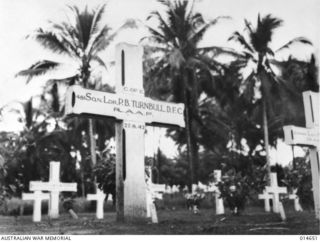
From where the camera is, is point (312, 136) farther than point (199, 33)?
No

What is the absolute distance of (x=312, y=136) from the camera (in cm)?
830

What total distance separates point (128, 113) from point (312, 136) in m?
3.72

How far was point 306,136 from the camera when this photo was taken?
26.9 ft

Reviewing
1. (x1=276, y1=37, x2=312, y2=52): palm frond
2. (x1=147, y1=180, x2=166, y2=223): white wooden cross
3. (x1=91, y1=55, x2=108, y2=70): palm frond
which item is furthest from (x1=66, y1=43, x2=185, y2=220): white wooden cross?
(x1=276, y1=37, x2=312, y2=52): palm frond

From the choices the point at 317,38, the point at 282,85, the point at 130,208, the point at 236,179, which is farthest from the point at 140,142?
the point at 282,85

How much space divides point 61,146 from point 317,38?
17.8 meters

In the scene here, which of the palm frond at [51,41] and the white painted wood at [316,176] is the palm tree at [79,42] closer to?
the palm frond at [51,41]

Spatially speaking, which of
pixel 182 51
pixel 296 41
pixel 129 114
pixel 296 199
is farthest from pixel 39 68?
pixel 296 199

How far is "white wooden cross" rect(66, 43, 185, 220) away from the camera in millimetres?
6180

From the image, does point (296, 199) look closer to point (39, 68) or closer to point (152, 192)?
point (152, 192)

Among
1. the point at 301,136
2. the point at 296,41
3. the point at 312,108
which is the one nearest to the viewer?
the point at 301,136

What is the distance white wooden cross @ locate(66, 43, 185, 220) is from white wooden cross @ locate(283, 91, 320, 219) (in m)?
2.43

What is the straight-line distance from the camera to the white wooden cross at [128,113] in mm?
6180

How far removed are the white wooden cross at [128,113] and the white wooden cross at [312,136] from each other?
243cm
